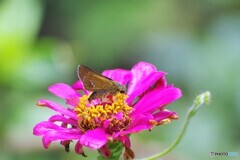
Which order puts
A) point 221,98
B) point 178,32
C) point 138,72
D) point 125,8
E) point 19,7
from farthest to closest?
point 125,8
point 178,32
point 221,98
point 19,7
point 138,72

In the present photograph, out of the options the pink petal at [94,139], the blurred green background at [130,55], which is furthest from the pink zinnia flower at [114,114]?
the blurred green background at [130,55]

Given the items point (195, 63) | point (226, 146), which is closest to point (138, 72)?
point (226, 146)

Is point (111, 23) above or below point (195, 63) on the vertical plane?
above

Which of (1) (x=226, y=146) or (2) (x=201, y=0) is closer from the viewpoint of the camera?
(1) (x=226, y=146)

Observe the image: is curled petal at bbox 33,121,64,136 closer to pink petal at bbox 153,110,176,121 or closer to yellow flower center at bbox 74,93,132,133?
yellow flower center at bbox 74,93,132,133

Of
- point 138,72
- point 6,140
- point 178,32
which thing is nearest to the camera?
point 138,72

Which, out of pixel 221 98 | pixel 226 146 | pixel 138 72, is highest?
pixel 138 72

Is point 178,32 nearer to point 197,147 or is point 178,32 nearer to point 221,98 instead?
point 221,98
